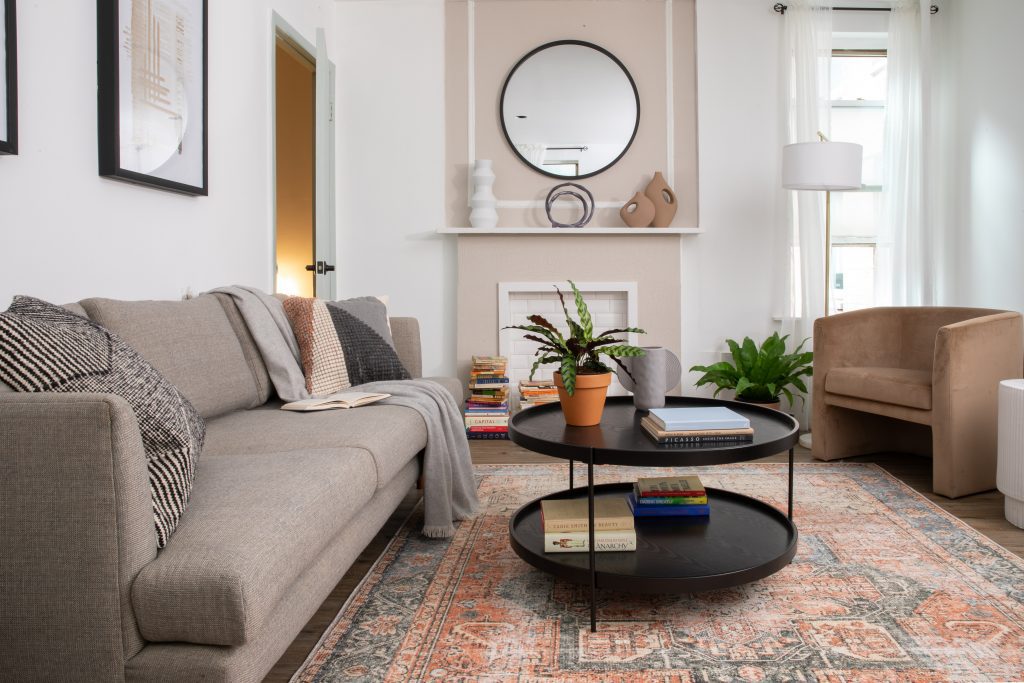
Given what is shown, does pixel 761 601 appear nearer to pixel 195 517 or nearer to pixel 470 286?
pixel 195 517

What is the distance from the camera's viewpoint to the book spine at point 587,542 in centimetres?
209

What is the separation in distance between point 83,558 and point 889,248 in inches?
185

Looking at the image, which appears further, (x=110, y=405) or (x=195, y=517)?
(x=195, y=517)

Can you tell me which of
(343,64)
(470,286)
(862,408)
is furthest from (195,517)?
(343,64)

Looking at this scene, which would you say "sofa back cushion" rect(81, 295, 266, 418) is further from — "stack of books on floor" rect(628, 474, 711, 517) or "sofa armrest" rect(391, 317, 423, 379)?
"stack of books on floor" rect(628, 474, 711, 517)

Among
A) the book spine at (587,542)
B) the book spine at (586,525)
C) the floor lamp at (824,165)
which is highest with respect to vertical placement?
the floor lamp at (824,165)

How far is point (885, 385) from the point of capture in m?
3.32

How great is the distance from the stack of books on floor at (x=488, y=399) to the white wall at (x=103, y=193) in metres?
1.40

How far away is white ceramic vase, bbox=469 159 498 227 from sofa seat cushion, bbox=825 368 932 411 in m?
2.13

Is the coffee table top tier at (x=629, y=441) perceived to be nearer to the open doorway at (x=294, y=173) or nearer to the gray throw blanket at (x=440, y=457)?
the gray throw blanket at (x=440, y=457)

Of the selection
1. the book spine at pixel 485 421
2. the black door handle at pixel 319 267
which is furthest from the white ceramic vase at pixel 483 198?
the book spine at pixel 485 421

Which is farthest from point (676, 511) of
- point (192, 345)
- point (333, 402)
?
point (192, 345)

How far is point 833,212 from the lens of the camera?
4.94 meters

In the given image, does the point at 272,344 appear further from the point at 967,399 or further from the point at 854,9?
the point at 854,9
